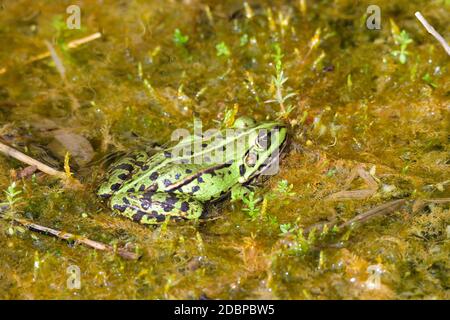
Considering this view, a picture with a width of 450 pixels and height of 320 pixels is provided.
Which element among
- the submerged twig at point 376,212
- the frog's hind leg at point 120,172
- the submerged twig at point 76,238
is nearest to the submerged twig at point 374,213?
the submerged twig at point 376,212

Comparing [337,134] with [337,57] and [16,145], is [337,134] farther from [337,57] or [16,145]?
[16,145]

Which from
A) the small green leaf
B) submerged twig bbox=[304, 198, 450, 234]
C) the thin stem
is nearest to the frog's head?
submerged twig bbox=[304, 198, 450, 234]

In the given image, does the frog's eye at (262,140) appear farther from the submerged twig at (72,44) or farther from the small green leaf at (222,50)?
the submerged twig at (72,44)

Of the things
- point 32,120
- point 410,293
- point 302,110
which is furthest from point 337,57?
point 32,120

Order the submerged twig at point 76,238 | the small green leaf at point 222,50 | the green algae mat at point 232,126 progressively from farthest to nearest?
1. the small green leaf at point 222,50
2. the submerged twig at point 76,238
3. the green algae mat at point 232,126

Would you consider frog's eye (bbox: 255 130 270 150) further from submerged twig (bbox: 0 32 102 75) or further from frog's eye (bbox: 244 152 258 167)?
Result: submerged twig (bbox: 0 32 102 75)

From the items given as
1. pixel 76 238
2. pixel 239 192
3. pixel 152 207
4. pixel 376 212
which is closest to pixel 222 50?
pixel 239 192
